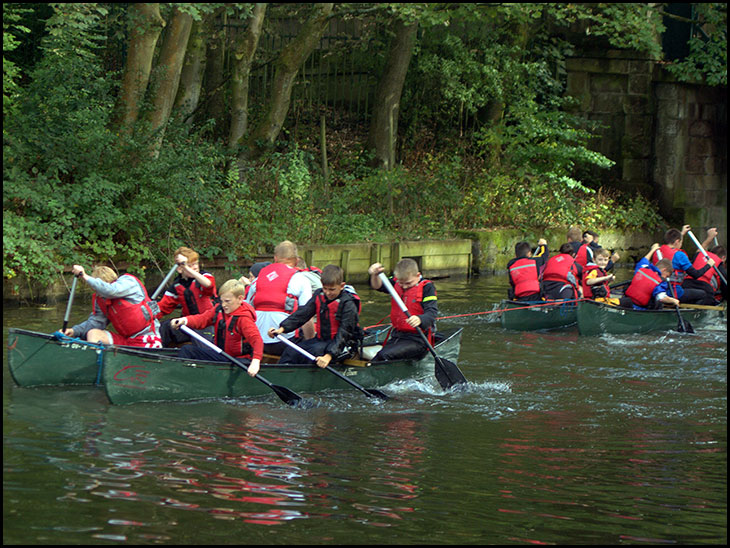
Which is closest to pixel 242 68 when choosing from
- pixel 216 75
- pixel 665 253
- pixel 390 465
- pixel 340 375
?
pixel 216 75

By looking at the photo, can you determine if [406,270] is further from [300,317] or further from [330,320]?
[300,317]

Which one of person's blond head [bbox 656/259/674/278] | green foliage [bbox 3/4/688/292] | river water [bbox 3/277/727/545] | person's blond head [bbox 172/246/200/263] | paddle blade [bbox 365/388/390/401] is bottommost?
river water [bbox 3/277/727/545]

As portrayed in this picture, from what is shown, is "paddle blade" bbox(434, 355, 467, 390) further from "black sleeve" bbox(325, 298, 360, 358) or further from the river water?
"black sleeve" bbox(325, 298, 360, 358)

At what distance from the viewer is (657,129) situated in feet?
77.7

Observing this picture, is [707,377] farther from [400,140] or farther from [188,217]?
[400,140]

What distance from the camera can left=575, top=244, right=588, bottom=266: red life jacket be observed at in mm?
14352

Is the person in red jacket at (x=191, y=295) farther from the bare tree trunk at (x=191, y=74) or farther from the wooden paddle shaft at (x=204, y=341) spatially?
the bare tree trunk at (x=191, y=74)

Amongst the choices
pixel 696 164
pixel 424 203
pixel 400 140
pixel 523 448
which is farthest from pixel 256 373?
pixel 696 164

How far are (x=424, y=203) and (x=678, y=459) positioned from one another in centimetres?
1342

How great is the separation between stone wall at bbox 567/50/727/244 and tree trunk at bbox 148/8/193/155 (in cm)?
1092

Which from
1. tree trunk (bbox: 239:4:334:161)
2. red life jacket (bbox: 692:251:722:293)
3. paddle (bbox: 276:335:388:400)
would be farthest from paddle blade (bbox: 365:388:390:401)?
tree trunk (bbox: 239:4:334:161)

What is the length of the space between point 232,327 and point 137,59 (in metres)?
7.57

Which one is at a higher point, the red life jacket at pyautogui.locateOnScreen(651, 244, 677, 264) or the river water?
the red life jacket at pyautogui.locateOnScreen(651, 244, 677, 264)

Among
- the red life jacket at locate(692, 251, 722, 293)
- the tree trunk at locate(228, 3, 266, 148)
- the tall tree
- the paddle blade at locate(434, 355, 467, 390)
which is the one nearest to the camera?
the paddle blade at locate(434, 355, 467, 390)
